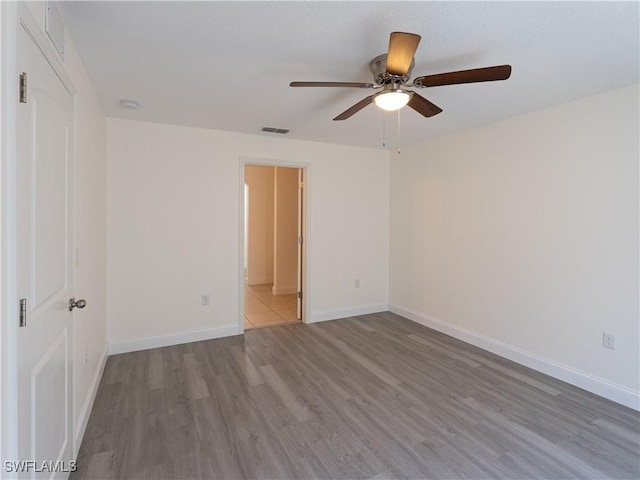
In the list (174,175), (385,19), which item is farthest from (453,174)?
(174,175)

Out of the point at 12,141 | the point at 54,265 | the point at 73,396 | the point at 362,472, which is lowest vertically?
the point at 362,472

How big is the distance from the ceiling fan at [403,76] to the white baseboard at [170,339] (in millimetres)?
2941

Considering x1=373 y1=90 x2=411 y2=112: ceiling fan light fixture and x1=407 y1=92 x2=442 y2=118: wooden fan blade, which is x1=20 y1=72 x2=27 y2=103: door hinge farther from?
x1=407 y1=92 x2=442 y2=118: wooden fan blade

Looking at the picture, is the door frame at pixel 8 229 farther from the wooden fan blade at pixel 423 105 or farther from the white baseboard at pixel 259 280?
the white baseboard at pixel 259 280

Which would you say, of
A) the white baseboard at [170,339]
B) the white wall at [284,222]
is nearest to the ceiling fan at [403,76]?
the white baseboard at [170,339]

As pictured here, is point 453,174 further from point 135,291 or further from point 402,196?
point 135,291

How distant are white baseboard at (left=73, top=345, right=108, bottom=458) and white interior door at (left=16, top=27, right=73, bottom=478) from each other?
0.23 m

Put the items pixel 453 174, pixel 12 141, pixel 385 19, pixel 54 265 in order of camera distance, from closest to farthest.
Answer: pixel 12 141
pixel 54 265
pixel 385 19
pixel 453 174

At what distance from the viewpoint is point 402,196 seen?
4.75 meters

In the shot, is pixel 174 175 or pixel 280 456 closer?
pixel 280 456

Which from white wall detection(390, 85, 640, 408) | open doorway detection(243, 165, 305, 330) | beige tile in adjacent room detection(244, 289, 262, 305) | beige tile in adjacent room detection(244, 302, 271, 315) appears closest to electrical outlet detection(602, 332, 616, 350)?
white wall detection(390, 85, 640, 408)

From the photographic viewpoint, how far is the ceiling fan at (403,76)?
5.28 feet

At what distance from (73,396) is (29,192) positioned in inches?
50.5

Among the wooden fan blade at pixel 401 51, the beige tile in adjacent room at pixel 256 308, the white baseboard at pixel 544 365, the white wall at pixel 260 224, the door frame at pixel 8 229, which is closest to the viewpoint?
the door frame at pixel 8 229
